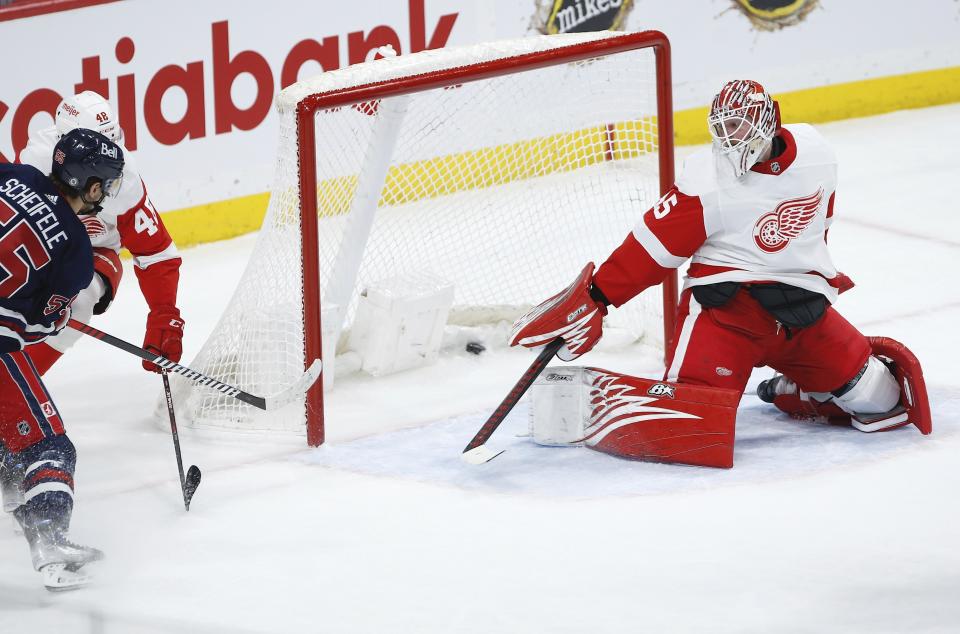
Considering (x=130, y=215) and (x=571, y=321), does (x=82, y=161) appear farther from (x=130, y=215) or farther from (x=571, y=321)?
(x=571, y=321)

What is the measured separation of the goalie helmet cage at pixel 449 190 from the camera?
3.43 m

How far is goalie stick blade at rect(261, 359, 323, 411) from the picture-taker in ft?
10.7

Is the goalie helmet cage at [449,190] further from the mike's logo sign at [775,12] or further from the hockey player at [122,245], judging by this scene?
the mike's logo sign at [775,12]

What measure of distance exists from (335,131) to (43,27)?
156 centimetres

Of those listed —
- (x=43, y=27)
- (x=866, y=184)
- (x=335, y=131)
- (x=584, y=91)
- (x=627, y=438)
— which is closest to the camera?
(x=627, y=438)

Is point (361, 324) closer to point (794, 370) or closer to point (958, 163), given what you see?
point (794, 370)

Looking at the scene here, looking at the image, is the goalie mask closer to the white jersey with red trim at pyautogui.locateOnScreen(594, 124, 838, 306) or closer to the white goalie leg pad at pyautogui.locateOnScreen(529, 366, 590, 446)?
the white jersey with red trim at pyautogui.locateOnScreen(594, 124, 838, 306)

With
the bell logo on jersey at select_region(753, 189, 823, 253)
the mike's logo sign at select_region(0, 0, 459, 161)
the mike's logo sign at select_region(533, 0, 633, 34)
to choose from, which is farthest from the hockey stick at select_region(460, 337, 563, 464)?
the mike's logo sign at select_region(533, 0, 633, 34)

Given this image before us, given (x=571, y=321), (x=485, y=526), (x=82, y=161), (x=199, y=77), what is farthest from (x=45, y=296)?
(x=199, y=77)

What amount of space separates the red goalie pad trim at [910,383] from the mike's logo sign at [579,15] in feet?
8.77

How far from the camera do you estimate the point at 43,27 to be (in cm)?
482

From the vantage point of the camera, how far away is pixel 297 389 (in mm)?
3266

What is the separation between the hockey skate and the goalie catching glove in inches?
42.9

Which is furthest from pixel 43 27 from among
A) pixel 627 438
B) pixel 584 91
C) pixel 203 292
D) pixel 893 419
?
pixel 893 419
